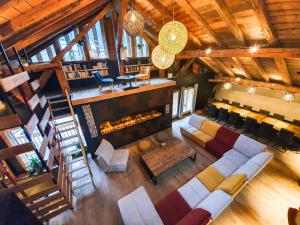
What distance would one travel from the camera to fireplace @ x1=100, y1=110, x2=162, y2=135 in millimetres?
4969

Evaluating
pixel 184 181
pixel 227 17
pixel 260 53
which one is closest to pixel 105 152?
pixel 184 181

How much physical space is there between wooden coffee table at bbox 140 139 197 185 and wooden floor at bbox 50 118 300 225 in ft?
1.34

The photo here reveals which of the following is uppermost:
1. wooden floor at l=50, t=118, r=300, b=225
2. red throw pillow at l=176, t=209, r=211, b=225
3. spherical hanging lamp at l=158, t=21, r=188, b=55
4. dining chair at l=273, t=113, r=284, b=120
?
spherical hanging lamp at l=158, t=21, r=188, b=55

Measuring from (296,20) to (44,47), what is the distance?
263 inches

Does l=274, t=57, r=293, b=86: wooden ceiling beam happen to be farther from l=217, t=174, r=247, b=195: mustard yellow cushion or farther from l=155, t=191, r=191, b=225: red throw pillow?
l=155, t=191, r=191, b=225: red throw pillow

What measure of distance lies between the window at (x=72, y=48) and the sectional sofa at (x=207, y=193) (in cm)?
498

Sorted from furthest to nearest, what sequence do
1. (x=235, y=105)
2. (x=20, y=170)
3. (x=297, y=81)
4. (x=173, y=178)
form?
1. (x=235, y=105)
2. (x=297, y=81)
3. (x=20, y=170)
4. (x=173, y=178)

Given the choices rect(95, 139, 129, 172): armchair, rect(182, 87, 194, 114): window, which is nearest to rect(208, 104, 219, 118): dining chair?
rect(182, 87, 194, 114): window

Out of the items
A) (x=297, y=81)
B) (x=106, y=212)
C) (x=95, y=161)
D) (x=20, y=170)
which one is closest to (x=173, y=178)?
(x=106, y=212)

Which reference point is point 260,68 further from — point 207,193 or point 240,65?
point 207,193

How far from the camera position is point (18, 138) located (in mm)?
4145

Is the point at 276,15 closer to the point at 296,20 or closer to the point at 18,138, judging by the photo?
the point at 296,20

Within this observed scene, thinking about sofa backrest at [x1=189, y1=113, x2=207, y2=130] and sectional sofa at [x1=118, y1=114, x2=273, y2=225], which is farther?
sofa backrest at [x1=189, y1=113, x2=207, y2=130]

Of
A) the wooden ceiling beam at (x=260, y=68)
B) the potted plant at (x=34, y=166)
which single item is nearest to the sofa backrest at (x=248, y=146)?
the wooden ceiling beam at (x=260, y=68)
